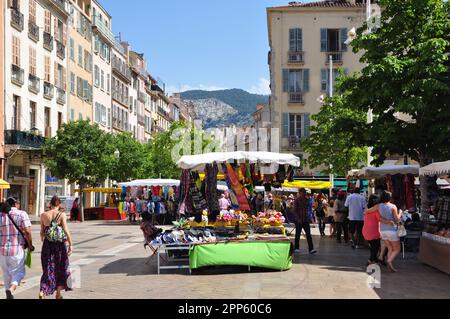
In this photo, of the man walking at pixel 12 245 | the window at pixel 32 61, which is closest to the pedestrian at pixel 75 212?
the window at pixel 32 61

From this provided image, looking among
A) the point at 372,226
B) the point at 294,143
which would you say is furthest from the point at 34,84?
the point at 372,226

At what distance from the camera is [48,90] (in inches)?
1667

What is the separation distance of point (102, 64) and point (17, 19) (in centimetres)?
2242

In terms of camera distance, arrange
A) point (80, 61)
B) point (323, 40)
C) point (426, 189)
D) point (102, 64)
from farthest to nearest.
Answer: point (102, 64), point (80, 61), point (323, 40), point (426, 189)

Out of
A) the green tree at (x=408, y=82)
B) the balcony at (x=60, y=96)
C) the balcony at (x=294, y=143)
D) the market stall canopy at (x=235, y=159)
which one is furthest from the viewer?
the balcony at (x=294, y=143)

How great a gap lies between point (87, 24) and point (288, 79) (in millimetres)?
16804

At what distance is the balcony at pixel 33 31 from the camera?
128ft

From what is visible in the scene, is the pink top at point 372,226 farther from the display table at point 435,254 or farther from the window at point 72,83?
the window at point 72,83

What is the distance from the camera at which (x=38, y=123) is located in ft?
134

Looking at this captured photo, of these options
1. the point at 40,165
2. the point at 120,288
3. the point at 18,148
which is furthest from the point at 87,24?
the point at 120,288

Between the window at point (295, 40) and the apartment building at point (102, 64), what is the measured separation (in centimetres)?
1687

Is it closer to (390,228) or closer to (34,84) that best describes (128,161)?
(34,84)

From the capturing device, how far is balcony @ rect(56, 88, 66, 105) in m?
44.4
